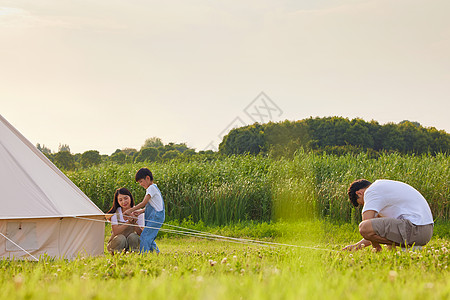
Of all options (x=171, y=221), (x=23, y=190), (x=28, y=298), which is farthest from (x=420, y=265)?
(x=171, y=221)

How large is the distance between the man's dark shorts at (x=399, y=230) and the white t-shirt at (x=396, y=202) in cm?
9

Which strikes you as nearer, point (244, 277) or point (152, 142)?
point (244, 277)

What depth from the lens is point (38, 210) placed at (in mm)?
6473

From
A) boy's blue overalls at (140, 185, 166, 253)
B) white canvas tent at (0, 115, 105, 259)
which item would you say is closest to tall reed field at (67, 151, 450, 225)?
boy's blue overalls at (140, 185, 166, 253)

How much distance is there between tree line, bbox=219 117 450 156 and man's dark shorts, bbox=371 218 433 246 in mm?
30881

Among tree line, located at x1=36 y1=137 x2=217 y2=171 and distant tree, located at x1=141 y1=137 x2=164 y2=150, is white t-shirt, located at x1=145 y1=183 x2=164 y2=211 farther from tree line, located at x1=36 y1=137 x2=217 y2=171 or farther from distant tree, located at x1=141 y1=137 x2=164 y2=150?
distant tree, located at x1=141 y1=137 x2=164 y2=150

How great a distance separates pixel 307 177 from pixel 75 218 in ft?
27.5

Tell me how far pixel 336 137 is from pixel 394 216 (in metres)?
32.7

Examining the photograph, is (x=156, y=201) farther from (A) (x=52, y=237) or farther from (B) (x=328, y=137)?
(B) (x=328, y=137)

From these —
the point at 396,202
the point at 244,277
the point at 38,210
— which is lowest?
the point at 244,277

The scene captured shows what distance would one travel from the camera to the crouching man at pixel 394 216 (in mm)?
5930

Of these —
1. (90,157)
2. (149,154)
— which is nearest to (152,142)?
(149,154)

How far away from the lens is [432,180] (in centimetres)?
1338

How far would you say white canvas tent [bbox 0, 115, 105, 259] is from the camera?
641cm
